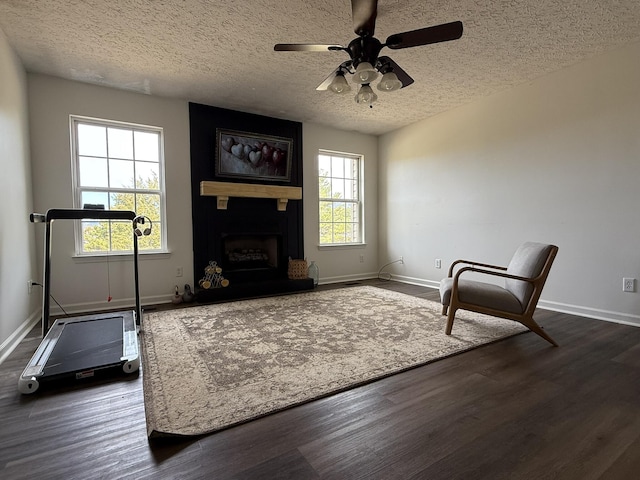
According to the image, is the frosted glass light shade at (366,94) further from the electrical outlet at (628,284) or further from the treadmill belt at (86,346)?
the electrical outlet at (628,284)

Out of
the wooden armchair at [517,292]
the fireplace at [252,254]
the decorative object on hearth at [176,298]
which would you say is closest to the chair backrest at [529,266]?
the wooden armchair at [517,292]

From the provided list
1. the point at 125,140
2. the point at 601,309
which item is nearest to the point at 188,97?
the point at 125,140

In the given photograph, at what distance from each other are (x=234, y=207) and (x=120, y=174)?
1.46 meters

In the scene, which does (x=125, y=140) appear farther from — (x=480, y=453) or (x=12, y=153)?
(x=480, y=453)

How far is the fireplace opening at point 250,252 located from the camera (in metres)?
4.63

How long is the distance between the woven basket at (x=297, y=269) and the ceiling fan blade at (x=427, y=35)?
3.29 m

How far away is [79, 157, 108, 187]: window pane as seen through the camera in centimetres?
370

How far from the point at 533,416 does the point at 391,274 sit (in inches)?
164

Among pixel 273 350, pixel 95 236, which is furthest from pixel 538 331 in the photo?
pixel 95 236

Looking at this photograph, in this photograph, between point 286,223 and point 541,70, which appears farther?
point 286,223

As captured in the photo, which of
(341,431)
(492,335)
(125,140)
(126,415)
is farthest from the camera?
(125,140)

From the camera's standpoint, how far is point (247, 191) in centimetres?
446

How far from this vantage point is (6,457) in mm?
1321

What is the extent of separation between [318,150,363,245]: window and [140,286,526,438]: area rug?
1.87m
